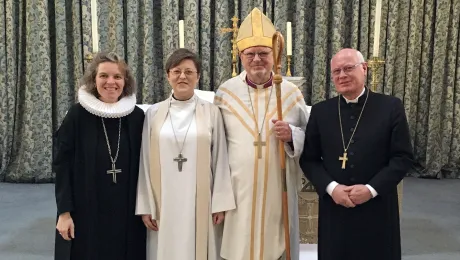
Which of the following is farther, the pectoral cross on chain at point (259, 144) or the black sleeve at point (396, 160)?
the pectoral cross on chain at point (259, 144)

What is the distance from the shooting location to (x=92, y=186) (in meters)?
2.32

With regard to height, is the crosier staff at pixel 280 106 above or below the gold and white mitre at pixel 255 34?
below

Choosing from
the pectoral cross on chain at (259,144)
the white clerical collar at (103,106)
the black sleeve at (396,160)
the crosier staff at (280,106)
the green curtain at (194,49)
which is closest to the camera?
the black sleeve at (396,160)

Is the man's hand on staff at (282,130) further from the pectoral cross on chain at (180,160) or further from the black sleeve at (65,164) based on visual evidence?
the black sleeve at (65,164)

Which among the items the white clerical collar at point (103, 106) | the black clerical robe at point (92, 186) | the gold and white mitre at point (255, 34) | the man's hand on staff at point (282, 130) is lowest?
the black clerical robe at point (92, 186)

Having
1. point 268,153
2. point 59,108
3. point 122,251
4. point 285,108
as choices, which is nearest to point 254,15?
point 285,108

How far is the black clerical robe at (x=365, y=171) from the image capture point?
2.22 m

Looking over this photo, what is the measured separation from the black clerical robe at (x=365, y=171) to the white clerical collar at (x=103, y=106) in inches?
36.2

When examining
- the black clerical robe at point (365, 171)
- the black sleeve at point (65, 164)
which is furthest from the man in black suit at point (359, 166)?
the black sleeve at point (65, 164)

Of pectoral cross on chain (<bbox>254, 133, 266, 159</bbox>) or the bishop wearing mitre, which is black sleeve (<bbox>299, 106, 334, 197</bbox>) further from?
pectoral cross on chain (<bbox>254, 133, 266, 159</bbox>)

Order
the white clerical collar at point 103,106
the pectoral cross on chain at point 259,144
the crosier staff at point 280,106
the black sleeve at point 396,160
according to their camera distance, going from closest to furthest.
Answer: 1. the black sleeve at point 396,160
2. the white clerical collar at point 103,106
3. the crosier staff at point 280,106
4. the pectoral cross on chain at point 259,144

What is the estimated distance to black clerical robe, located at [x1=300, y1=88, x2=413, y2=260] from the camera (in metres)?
2.22

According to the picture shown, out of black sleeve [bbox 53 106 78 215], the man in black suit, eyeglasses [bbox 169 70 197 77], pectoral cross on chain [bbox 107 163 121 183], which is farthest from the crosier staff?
black sleeve [bbox 53 106 78 215]

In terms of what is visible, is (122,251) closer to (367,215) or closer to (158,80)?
(367,215)
